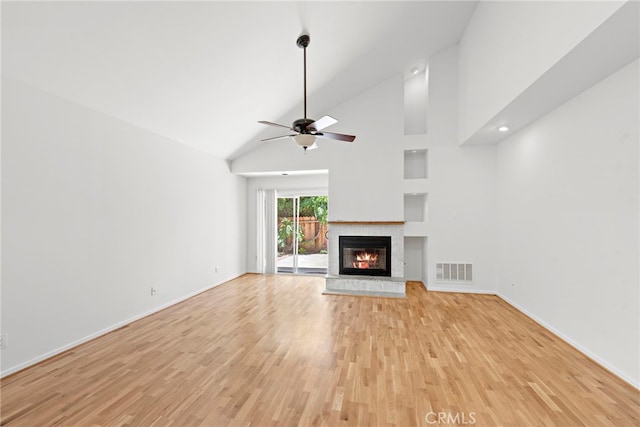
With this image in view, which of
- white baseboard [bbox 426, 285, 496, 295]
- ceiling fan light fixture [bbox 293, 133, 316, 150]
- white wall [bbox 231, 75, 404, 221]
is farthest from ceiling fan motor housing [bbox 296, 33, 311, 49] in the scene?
white baseboard [bbox 426, 285, 496, 295]

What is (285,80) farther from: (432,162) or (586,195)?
(586,195)

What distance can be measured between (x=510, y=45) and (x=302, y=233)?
Result: 525 centimetres

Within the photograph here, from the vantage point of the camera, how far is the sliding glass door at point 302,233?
21.3ft

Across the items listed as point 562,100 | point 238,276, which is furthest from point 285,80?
point 238,276

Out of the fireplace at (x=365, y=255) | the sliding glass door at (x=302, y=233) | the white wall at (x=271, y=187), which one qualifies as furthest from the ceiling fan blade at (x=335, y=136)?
the sliding glass door at (x=302, y=233)

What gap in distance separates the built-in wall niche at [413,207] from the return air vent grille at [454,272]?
1.04 meters

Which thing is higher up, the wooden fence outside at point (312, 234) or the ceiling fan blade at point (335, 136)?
the ceiling fan blade at point (335, 136)

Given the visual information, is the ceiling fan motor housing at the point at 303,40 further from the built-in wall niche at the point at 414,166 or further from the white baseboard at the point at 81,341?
the white baseboard at the point at 81,341

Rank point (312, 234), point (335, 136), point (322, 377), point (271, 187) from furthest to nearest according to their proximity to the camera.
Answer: point (312, 234), point (271, 187), point (335, 136), point (322, 377)

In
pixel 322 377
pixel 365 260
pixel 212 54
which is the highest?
pixel 212 54

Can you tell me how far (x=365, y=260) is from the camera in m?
5.24

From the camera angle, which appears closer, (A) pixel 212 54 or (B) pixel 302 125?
(B) pixel 302 125

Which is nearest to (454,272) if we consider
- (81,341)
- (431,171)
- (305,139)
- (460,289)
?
(460,289)
